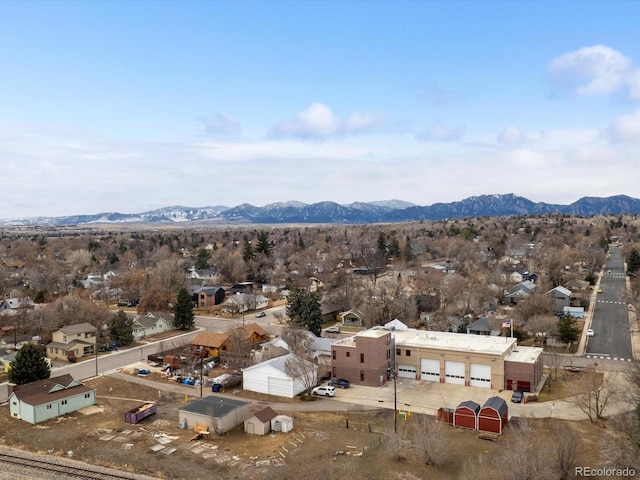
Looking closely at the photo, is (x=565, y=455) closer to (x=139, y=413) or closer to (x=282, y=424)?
(x=282, y=424)

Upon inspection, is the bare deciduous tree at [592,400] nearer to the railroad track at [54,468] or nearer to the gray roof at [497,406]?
the gray roof at [497,406]

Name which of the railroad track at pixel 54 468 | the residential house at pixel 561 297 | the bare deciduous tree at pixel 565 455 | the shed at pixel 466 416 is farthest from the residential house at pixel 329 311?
the bare deciduous tree at pixel 565 455

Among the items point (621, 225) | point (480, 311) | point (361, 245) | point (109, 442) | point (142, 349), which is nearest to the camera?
point (109, 442)

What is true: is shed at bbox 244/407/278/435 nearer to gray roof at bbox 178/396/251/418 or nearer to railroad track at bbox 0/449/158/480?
gray roof at bbox 178/396/251/418

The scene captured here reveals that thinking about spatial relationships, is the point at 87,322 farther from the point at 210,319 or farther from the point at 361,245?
the point at 361,245

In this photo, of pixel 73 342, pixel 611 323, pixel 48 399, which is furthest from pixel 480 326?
pixel 73 342

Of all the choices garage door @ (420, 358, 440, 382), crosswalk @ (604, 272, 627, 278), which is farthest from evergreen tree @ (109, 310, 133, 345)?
crosswalk @ (604, 272, 627, 278)

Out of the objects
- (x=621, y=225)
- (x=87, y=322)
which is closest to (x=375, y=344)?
(x=87, y=322)

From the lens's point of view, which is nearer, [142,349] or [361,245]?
[142,349]
